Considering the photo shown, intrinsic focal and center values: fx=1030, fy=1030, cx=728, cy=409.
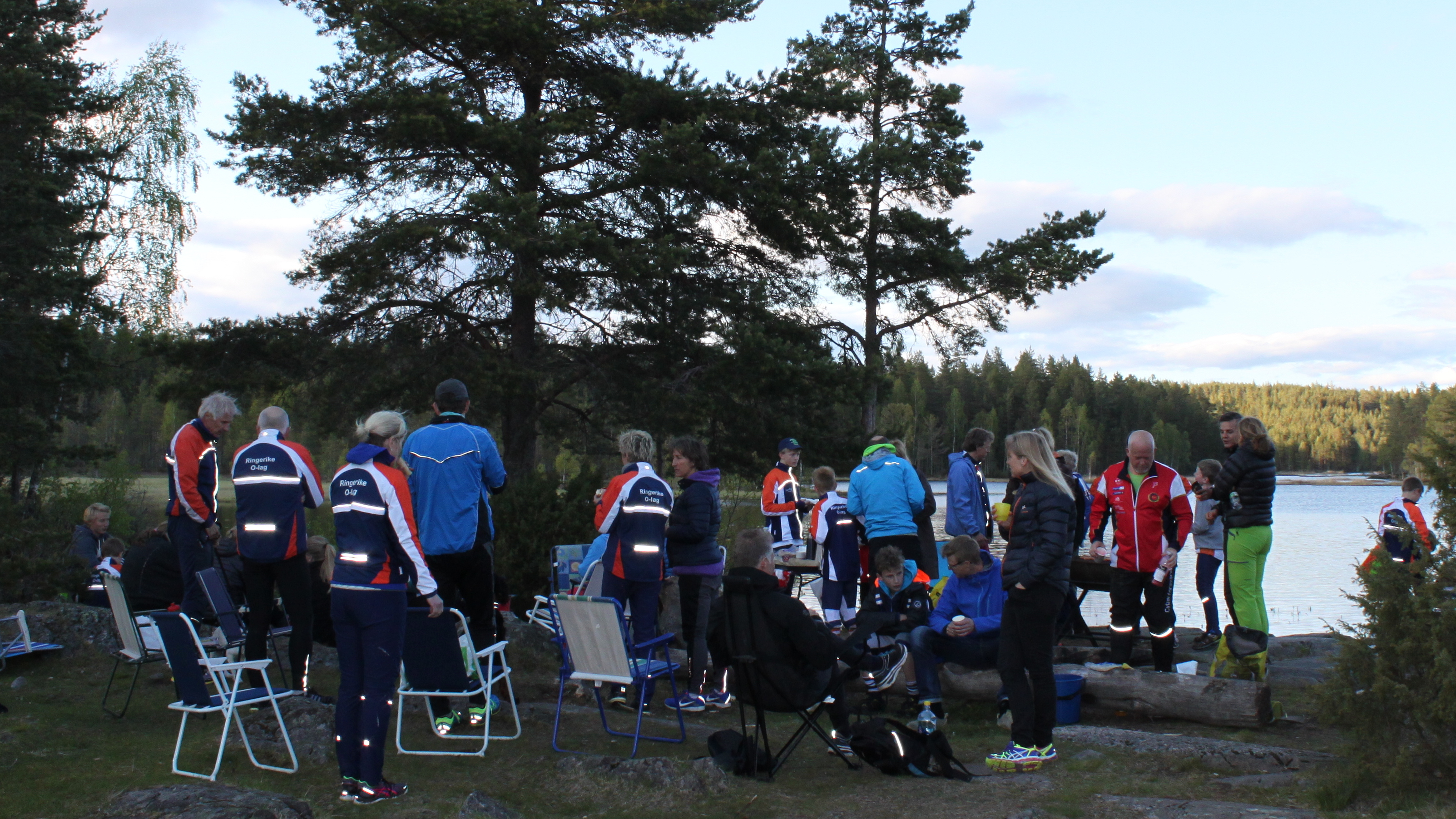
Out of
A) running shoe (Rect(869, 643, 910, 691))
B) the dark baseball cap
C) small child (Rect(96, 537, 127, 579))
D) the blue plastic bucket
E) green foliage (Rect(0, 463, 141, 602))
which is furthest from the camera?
small child (Rect(96, 537, 127, 579))

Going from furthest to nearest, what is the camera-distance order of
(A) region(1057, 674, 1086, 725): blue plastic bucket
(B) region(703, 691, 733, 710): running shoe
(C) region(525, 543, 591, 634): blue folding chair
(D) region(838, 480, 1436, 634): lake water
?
(D) region(838, 480, 1436, 634): lake water, (C) region(525, 543, 591, 634): blue folding chair, (B) region(703, 691, 733, 710): running shoe, (A) region(1057, 674, 1086, 725): blue plastic bucket

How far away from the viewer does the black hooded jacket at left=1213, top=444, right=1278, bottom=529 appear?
20.5 feet

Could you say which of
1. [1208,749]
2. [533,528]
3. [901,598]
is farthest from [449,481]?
[533,528]

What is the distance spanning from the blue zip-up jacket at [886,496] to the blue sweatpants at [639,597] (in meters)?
2.14

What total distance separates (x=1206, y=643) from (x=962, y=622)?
3.15 metres

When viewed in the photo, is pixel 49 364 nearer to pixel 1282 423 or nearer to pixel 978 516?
pixel 978 516

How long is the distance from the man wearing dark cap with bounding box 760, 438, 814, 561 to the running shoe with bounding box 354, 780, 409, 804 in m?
5.86

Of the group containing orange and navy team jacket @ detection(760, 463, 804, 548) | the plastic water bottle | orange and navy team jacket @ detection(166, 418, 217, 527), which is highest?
orange and navy team jacket @ detection(166, 418, 217, 527)

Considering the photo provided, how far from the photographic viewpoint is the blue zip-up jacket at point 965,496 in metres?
7.95

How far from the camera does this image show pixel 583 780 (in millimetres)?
4594

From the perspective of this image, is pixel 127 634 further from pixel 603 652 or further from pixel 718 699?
pixel 718 699

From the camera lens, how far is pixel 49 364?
578 inches

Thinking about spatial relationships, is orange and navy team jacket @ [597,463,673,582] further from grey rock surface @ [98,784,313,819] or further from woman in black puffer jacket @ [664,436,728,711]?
grey rock surface @ [98,784,313,819]

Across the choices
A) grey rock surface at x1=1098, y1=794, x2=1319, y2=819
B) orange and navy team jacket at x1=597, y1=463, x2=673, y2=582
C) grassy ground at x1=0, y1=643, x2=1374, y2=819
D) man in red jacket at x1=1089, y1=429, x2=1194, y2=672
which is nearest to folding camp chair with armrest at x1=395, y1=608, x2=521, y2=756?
grassy ground at x1=0, y1=643, x2=1374, y2=819
